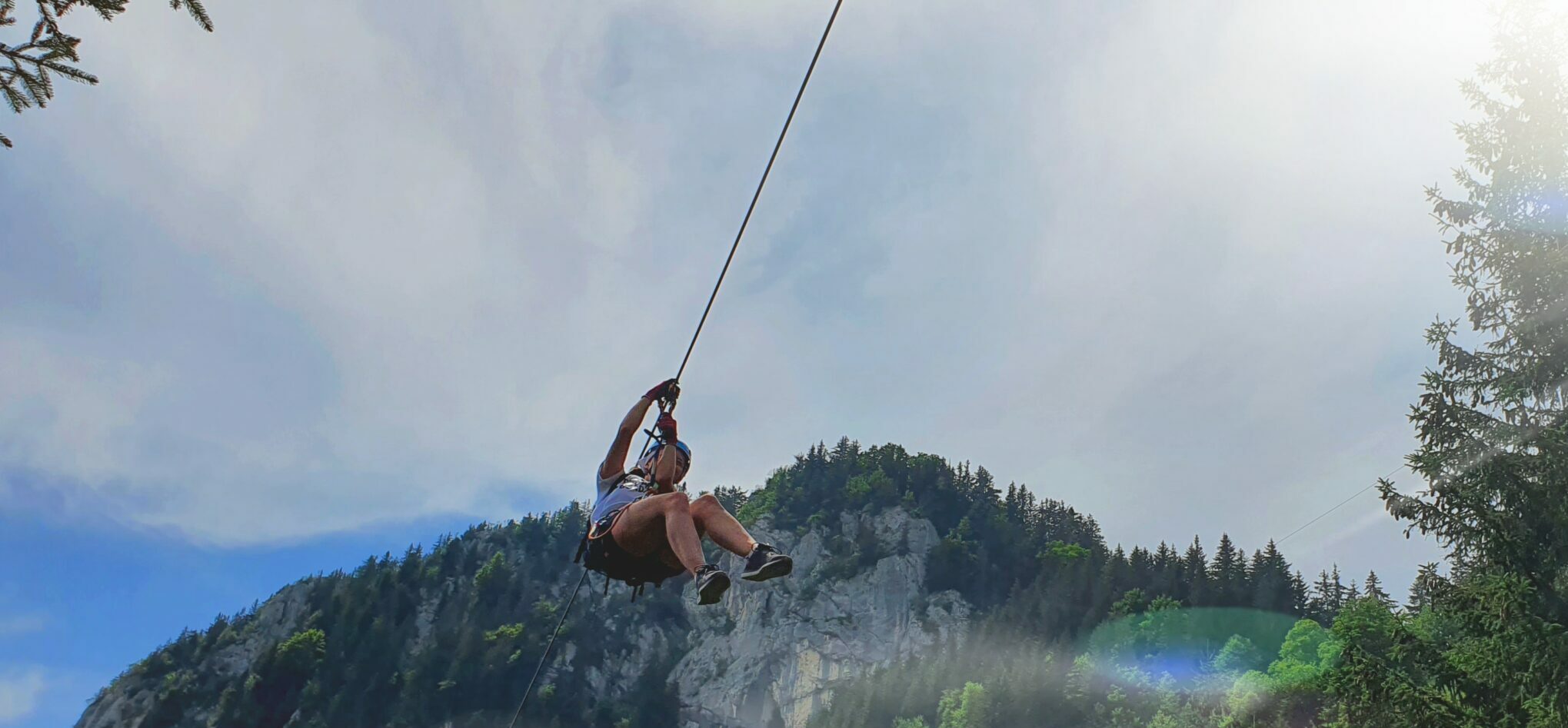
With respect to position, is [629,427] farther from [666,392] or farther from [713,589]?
[713,589]

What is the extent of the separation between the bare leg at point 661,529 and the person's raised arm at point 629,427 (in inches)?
34.5

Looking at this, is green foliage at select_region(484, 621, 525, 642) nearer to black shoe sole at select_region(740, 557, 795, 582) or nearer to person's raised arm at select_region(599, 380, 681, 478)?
person's raised arm at select_region(599, 380, 681, 478)

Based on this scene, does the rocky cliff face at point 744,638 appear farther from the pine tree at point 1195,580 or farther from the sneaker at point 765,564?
the sneaker at point 765,564

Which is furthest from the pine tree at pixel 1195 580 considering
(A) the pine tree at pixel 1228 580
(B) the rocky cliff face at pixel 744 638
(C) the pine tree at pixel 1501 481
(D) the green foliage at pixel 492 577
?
(D) the green foliage at pixel 492 577

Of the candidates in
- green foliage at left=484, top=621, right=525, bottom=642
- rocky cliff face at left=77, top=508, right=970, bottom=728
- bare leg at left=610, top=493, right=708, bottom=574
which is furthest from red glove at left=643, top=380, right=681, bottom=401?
green foliage at left=484, top=621, right=525, bottom=642

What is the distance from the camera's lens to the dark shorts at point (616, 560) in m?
6.95

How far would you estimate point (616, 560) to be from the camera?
23.3 feet

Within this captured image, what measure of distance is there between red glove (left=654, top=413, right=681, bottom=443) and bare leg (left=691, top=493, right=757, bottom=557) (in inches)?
41.8

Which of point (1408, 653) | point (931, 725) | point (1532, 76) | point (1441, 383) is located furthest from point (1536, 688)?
point (931, 725)

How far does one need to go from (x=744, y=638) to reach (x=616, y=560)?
415 ft

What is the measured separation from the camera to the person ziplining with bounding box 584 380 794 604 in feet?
20.1

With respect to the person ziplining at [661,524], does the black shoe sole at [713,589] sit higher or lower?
lower

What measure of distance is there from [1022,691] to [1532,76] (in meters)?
62.8

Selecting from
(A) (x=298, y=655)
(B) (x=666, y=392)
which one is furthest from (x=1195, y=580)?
(A) (x=298, y=655)
